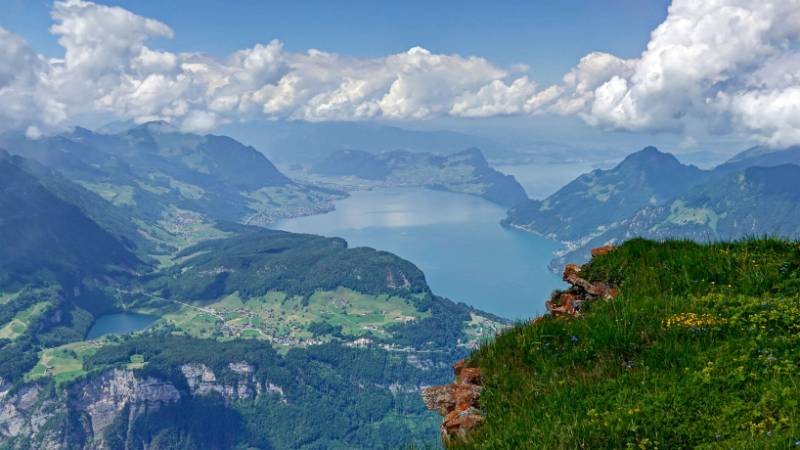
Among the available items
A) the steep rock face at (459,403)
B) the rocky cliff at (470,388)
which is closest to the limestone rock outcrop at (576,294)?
the rocky cliff at (470,388)

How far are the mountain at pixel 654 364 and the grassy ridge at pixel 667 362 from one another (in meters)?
0.02

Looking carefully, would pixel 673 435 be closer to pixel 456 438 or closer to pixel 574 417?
pixel 574 417

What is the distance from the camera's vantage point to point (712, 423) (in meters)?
7.23

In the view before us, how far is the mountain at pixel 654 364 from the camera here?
7.29 metres

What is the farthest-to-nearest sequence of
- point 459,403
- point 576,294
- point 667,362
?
point 576,294, point 459,403, point 667,362

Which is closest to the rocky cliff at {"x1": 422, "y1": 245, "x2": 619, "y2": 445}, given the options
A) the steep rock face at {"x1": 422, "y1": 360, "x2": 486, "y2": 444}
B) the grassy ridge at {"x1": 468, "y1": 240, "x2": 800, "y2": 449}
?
the steep rock face at {"x1": 422, "y1": 360, "x2": 486, "y2": 444}

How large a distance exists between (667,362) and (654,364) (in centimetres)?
21

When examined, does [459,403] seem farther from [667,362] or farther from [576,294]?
[576,294]

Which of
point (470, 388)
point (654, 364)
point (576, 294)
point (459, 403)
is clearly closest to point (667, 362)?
point (654, 364)

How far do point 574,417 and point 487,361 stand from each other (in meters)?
3.30

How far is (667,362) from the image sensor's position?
30.2 feet

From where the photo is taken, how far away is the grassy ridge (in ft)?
23.8

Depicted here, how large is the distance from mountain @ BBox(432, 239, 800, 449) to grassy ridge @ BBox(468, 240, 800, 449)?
0.07ft

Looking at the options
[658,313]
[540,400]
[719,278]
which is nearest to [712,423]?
[540,400]
